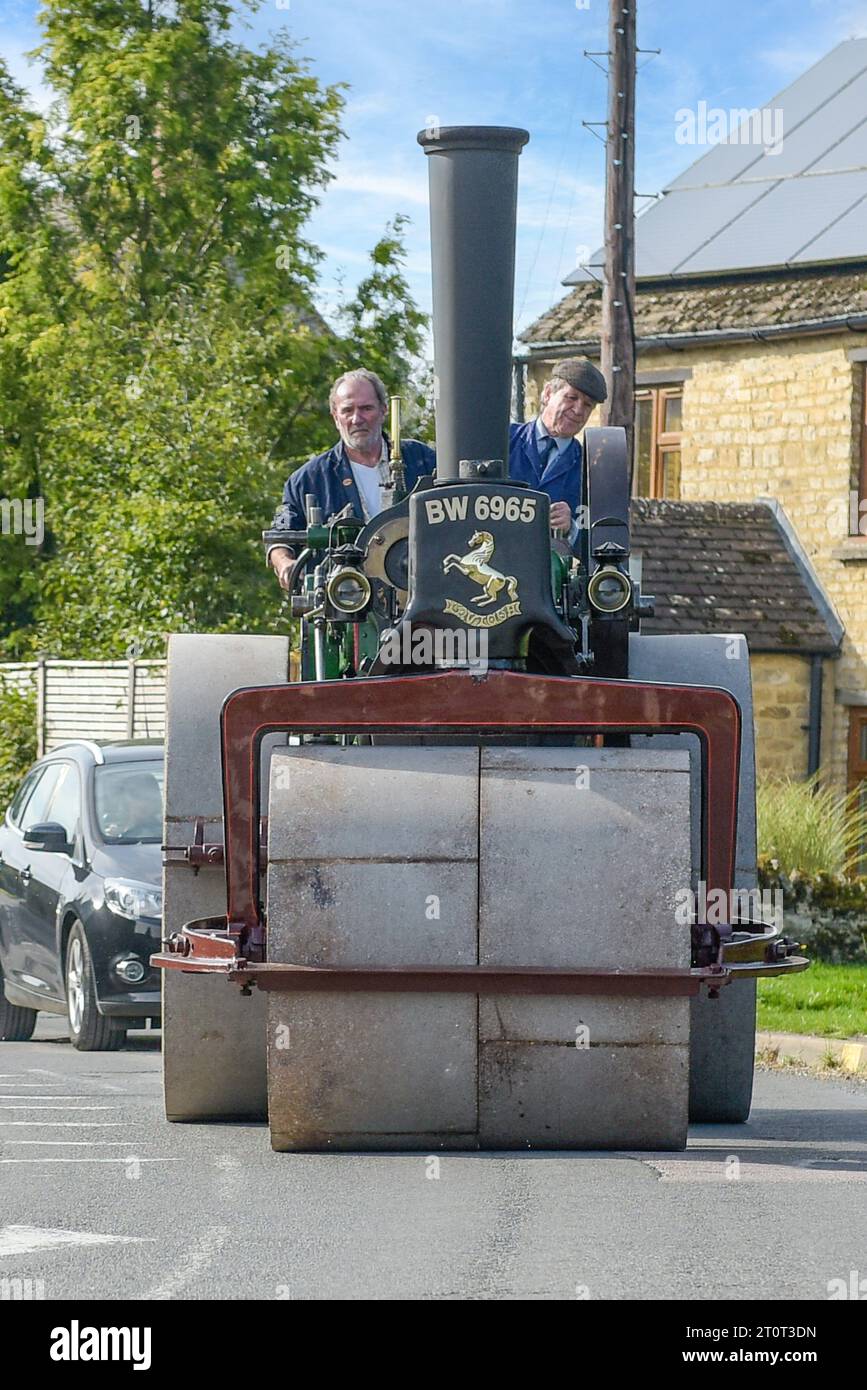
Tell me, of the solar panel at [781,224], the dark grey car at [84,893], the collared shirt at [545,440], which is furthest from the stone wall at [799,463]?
the collared shirt at [545,440]

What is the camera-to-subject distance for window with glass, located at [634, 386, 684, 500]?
26438mm

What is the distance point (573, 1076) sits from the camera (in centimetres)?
727

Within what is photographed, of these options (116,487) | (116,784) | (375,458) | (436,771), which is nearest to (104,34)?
(116,487)

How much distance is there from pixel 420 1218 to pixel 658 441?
20627mm

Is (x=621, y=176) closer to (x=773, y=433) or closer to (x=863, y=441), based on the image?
(x=863, y=441)

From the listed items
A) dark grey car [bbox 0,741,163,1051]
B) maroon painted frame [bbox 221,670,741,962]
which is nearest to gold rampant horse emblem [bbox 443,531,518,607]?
maroon painted frame [bbox 221,670,741,962]

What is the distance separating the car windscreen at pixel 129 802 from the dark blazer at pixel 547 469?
4.39 m

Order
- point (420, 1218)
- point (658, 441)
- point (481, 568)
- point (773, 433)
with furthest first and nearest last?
point (658, 441)
point (773, 433)
point (481, 568)
point (420, 1218)

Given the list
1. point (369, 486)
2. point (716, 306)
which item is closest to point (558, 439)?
point (369, 486)

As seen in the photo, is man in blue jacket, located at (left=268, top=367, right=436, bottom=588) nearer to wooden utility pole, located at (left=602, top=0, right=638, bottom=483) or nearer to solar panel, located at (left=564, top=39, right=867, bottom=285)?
wooden utility pole, located at (left=602, top=0, right=638, bottom=483)

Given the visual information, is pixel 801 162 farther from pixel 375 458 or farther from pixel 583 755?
pixel 583 755

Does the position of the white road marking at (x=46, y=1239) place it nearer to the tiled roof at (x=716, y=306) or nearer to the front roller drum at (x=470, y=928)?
the front roller drum at (x=470, y=928)

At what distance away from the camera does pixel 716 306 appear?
26.0 metres

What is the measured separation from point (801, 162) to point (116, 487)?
32.8 ft
